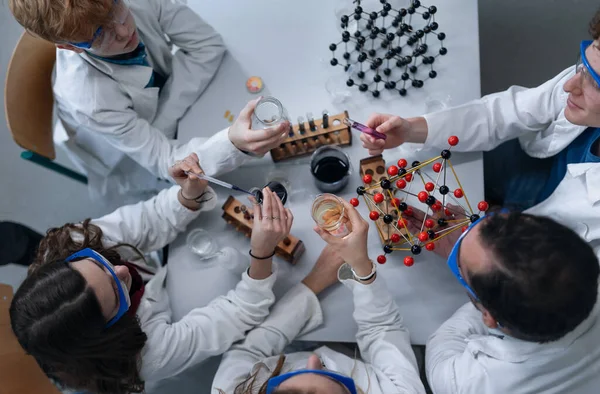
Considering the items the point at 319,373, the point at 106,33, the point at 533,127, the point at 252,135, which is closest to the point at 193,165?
the point at 252,135

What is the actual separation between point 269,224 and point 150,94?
64cm

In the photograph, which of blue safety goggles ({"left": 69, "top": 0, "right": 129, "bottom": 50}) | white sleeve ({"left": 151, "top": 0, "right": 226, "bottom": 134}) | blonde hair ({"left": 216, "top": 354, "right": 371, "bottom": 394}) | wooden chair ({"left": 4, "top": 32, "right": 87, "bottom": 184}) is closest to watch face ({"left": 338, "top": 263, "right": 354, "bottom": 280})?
blonde hair ({"left": 216, "top": 354, "right": 371, "bottom": 394})

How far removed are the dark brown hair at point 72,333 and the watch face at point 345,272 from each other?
1.76ft

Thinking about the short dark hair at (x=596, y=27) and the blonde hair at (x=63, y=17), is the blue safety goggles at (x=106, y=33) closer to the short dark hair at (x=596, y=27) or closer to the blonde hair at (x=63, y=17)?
the blonde hair at (x=63, y=17)

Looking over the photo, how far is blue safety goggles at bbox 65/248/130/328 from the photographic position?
1.13 meters

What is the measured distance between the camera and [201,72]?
146cm

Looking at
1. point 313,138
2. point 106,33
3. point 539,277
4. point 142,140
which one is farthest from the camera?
point 142,140

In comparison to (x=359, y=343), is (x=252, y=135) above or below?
above

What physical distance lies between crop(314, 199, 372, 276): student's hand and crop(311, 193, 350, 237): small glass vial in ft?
0.05

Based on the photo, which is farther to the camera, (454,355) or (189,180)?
(189,180)

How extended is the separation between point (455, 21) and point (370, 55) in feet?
0.91

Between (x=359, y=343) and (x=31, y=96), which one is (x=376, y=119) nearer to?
(x=359, y=343)

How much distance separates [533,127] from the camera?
1.30m

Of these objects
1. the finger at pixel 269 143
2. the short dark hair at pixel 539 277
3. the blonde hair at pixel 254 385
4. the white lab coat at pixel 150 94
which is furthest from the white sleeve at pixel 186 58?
the short dark hair at pixel 539 277
